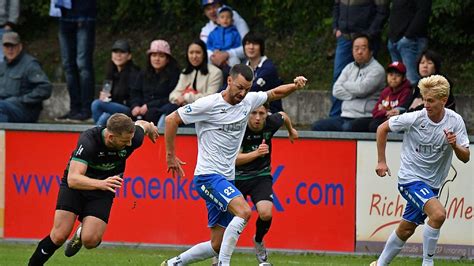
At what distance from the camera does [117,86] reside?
1681cm

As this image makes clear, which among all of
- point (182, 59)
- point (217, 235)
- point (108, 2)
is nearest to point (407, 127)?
point (217, 235)

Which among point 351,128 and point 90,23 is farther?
point 90,23

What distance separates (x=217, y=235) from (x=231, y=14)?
525 cm

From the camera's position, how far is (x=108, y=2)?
68.2 feet

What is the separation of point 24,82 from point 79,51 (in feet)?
3.51

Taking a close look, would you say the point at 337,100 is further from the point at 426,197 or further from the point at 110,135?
the point at 110,135

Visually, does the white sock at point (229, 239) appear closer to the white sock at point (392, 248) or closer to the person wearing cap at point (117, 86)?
the white sock at point (392, 248)

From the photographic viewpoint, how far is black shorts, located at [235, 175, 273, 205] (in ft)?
43.2

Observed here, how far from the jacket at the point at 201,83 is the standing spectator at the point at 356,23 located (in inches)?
62.1

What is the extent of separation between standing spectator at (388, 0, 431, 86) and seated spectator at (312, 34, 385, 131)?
50 cm

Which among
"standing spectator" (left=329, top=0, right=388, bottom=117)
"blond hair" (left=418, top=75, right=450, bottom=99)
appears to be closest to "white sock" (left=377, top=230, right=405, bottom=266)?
"blond hair" (left=418, top=75, right=450, bottom=99)

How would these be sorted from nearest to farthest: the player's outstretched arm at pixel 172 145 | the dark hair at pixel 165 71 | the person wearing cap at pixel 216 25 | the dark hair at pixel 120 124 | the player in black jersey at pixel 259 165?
1. the dark hair at pixel 120 124
2. the player's outstretched arm at pixel 172 145
3. the player in black jersey at pixel 259 165
4. the dark hair at pixel 165 71
5. the person wearing cap at pixel 216 25

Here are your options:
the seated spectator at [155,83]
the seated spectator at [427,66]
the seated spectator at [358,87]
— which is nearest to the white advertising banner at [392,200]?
the seated spectator at [427,66]

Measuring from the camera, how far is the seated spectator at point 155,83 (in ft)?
53.2
